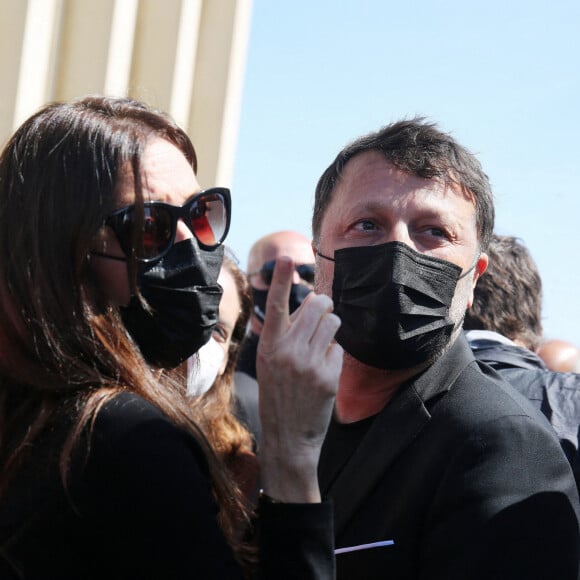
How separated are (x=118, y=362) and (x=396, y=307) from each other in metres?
1.06

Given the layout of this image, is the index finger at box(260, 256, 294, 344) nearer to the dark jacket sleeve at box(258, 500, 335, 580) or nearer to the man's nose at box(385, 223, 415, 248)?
the dark jacket sleeve at box(258, 500, 335, 580)

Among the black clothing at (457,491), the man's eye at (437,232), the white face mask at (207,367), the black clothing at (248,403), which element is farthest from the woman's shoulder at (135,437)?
the black clothing at (248,403)

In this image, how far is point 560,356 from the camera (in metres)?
6.64

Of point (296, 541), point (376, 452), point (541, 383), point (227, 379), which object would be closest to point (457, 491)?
point (376, 452)

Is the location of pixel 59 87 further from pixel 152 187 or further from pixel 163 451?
pixel 163 451

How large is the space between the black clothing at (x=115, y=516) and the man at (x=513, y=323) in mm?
1994

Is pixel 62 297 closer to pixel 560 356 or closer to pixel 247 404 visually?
pixel 247 404

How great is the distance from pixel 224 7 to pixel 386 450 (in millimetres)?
3926

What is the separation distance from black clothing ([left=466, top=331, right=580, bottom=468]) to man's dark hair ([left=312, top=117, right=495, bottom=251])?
71cm

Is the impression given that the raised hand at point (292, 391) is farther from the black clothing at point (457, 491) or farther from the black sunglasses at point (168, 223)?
the black clothing at point (457, 491)

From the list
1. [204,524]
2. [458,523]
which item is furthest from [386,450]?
[204,524]

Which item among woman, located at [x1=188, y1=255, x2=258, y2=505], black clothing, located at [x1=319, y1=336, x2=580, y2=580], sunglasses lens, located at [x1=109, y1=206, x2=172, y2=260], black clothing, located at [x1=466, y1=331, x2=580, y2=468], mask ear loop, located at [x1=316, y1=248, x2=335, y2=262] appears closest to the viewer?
sunglasses lens, located at [x1=109, y1=206, x2=172, y2=260]

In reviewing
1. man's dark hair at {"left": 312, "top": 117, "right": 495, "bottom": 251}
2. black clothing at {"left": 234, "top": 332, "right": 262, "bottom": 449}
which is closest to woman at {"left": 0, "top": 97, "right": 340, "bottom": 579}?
man's dark hair at {"left": 312, "top": 117, "right": 495, "bottom": 251}

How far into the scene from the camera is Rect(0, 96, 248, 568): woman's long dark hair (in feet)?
5.82
